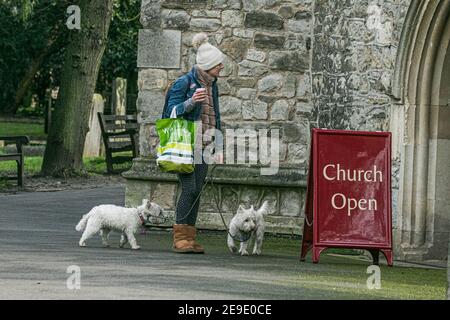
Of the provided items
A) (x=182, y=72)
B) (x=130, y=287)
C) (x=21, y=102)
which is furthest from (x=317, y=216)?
(x=21, y=102)

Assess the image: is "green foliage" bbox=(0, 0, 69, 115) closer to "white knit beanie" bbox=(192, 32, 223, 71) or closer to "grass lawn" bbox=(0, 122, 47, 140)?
"grass lawn" bbox=(0, 122, 47, 140)


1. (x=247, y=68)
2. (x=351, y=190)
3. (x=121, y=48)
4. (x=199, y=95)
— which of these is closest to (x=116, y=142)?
(x=121, y=48)

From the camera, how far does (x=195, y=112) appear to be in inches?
556

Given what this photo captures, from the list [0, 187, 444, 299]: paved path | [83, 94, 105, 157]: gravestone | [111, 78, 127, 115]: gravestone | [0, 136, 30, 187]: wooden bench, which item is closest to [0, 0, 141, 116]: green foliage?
[111, 78, 127, 115]: gravestone

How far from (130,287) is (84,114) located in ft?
49.6

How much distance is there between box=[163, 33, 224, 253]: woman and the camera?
556 inches

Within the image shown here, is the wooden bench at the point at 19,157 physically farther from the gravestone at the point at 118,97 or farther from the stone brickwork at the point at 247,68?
the gravestone at the point at 118,97

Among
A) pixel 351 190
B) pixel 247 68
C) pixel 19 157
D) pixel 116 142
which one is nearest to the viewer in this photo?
pixel 351 190

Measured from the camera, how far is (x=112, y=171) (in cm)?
2791

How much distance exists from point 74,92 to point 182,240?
1160 centimetres

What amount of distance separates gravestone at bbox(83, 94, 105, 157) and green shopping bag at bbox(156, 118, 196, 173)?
1735 centimetres

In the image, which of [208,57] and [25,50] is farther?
[25,50]

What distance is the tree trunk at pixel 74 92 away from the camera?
83.4ft

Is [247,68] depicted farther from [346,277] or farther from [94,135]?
[94,135]
